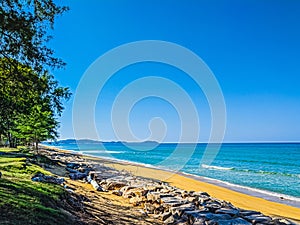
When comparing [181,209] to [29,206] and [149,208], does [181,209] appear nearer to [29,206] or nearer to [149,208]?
[149,208]

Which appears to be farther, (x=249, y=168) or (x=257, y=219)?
(x=249, y=168)

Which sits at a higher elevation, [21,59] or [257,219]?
[21,59]

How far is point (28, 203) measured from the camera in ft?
21.9

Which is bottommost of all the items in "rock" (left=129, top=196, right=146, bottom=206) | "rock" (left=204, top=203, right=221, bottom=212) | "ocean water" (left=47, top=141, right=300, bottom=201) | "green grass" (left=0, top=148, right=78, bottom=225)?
"ocean water" (left=47, top=141, right=300, bottom=201)

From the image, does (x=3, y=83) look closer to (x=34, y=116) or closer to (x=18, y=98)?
(x=18, y=98)

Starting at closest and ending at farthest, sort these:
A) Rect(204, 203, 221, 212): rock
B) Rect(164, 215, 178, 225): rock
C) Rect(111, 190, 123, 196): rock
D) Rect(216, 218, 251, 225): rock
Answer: Rect(216, 218, 251, 225): rock < Rect(164, 215, 178, 225): rock < Rect(204, 203, 221, 212): rock < Rect(111, 190, 123, 196): rock

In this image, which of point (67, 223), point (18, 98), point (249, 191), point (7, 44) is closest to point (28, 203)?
point (67, 223)

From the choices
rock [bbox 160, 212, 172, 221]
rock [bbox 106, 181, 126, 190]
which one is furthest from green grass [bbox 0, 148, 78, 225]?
rock [bbox 106, 181, 126, 190]

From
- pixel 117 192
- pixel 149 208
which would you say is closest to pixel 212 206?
pixel 149 208

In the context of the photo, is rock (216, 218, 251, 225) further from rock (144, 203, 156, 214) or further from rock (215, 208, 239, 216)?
rock (144, 203, 156, 214)

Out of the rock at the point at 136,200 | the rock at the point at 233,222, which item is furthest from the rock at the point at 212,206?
the rock at the point at 136,200

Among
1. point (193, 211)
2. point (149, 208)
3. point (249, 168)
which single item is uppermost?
point (193, 211)

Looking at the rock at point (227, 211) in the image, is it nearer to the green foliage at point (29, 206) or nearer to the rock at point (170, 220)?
the rock at point (170, 220)

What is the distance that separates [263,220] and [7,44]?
8.88 metres
